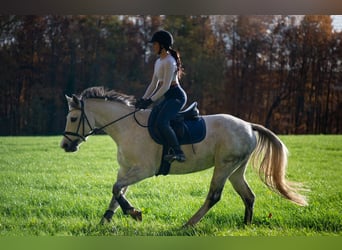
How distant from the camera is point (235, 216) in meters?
5.89

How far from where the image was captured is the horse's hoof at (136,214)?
5.57 metres

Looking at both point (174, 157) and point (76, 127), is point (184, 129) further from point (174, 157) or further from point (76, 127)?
point (76, 127)

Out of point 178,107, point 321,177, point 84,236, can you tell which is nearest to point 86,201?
point 84,236

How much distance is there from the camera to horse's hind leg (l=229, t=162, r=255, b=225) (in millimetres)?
5832

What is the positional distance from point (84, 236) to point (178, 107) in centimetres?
159

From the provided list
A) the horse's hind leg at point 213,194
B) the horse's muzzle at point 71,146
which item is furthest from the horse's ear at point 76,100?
the horse's hind leg at point 213,194

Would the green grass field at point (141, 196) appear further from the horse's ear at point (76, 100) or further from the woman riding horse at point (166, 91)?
the woman riding horse at point (166, 91)

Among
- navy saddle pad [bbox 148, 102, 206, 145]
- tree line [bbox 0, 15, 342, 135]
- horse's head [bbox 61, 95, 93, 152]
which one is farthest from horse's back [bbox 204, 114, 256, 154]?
horse's head [bbox 61, 95, 93, 152]

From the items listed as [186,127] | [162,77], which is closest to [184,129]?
[186,127]

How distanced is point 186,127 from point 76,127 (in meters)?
1.08

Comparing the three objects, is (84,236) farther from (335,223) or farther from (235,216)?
(335,223)

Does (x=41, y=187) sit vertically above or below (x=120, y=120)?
below

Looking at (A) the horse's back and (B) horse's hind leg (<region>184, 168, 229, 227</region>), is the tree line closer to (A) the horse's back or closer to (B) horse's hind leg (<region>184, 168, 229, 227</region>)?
(A) the horse's back

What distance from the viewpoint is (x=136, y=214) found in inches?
222
